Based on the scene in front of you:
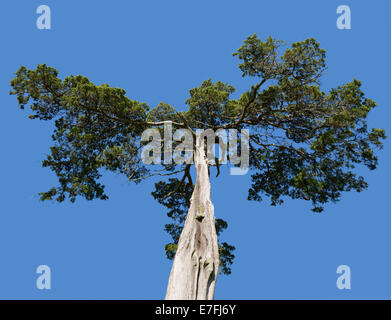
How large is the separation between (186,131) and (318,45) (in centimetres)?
548

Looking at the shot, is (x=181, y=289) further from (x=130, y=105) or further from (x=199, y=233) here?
(x=130, y=105)

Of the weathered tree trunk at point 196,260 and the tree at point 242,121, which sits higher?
the tree at point 242,121

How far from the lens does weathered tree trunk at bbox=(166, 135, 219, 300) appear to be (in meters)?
7.93

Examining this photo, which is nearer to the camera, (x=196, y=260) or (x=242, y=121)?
(x=196, y=260)

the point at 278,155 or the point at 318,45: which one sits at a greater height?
the point at 318,45

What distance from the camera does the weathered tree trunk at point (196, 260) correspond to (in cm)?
793

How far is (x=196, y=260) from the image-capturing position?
8281 mm

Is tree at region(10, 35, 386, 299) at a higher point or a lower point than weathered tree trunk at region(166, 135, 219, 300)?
higher

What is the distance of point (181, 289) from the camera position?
25.9 feet

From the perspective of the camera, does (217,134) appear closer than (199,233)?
No
